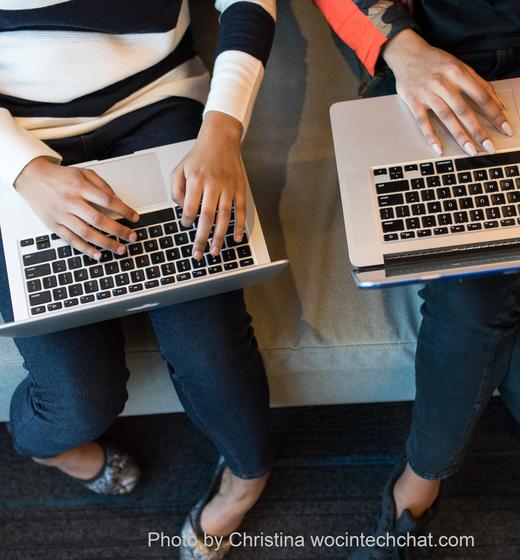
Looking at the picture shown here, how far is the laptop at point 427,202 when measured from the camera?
900mm

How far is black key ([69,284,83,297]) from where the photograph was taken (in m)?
0.91

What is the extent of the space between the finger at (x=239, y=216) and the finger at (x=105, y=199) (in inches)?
6.0

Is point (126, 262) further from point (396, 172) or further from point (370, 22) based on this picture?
point (370, 22)

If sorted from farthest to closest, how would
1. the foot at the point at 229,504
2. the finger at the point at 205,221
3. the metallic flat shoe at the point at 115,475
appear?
the metallic flat shoe at the point at 115,475, the foot at the point at 229,504, the finger at the point at 205,221

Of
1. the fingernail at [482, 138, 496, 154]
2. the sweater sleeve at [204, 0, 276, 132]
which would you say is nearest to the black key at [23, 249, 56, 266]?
the sweater sleeve at [204, 0, 276, 132]

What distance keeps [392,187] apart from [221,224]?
255 millimetres

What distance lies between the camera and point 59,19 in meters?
0.96

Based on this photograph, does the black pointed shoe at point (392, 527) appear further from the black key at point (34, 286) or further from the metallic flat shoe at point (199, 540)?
the black key at point (34, 286)

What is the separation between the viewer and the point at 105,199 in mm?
898

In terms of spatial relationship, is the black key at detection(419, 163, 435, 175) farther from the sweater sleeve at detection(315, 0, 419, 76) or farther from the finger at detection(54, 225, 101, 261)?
the finger at detection(54, 225, 101, 261)

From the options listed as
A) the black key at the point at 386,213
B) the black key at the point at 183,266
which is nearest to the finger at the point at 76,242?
the black key at the point at 183,266

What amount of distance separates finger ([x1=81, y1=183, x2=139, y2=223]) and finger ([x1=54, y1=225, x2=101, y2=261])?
0.05 metres

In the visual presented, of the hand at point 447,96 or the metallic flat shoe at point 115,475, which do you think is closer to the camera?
the hand at point 447,96

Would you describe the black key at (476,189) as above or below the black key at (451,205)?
above
